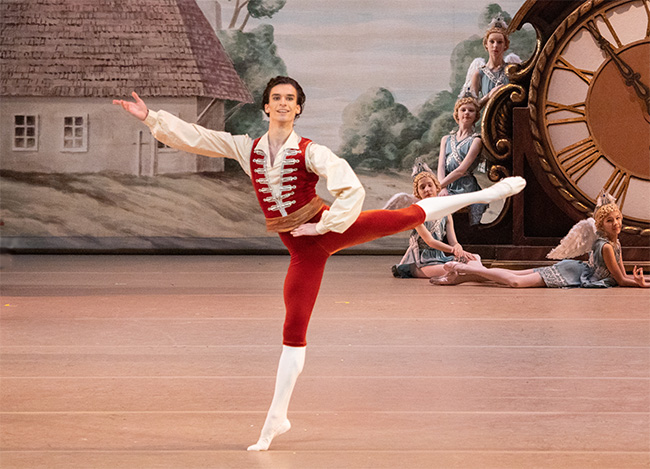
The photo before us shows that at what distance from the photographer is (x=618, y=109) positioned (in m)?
8.20

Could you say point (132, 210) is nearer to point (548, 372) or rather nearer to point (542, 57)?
point (542, 57)

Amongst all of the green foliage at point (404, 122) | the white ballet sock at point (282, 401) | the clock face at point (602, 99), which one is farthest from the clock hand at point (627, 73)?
the white ballet sock at point (282, 401)

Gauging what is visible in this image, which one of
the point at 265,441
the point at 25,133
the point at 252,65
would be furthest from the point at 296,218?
the point at 25,133

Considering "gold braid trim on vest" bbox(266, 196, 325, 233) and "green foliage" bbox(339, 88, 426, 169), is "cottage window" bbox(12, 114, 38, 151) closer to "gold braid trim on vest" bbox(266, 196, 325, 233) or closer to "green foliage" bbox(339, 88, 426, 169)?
"green foliage" bbox(339, 88, 426, 169)

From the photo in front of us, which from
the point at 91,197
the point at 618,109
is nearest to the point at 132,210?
the point at 91,197

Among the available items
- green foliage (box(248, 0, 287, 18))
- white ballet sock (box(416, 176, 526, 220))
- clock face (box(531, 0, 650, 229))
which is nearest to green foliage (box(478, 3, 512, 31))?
green foliage (box(248, 0, 287, 18))

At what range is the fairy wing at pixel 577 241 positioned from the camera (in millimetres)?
7676

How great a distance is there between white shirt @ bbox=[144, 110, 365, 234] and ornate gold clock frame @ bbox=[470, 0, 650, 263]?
527 centimetres

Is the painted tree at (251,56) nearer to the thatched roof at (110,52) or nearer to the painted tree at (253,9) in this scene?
Result: the painted tree at (253,9)

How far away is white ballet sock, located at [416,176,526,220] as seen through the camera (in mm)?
3371

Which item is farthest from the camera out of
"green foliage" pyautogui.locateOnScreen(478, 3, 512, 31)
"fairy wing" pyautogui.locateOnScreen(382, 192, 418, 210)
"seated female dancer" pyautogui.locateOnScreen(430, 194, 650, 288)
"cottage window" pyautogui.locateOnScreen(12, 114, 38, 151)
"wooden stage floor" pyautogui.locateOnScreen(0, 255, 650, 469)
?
"cottage window" pyautogui.locateOnScreen(12, 114, 38, 151)

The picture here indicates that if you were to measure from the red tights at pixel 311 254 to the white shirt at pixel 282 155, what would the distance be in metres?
0.09

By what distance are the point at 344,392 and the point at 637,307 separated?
3070mm

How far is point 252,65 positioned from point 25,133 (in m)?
2.89
